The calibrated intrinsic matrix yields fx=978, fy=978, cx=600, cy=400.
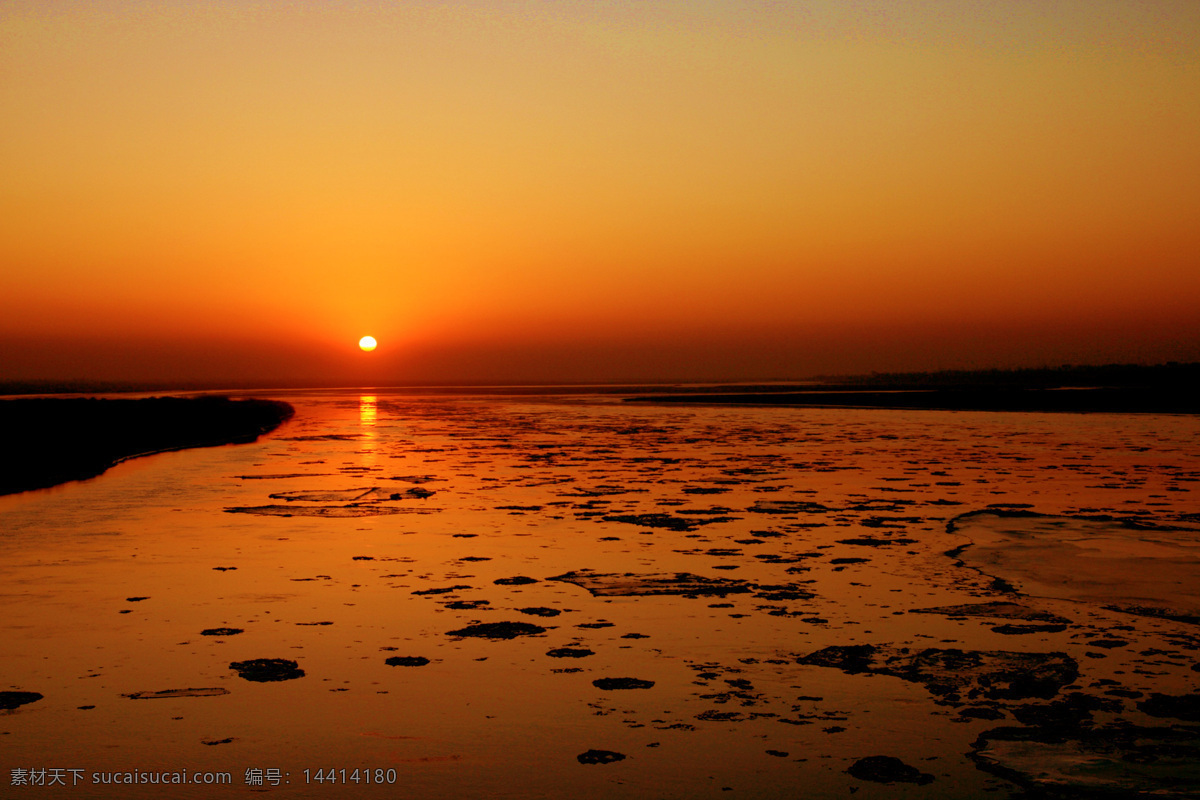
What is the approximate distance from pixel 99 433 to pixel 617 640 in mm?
24948

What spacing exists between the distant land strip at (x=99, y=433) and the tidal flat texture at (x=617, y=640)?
4.98 m

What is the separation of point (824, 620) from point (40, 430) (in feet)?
85.9

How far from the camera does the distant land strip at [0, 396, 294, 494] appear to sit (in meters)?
18.2

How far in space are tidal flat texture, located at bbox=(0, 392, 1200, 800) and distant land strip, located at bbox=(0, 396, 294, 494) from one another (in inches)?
196

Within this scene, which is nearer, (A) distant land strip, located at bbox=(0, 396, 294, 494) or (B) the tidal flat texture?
(B) the tidal flat texture

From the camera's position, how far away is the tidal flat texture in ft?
14.2

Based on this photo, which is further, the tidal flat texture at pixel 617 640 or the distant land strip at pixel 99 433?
the distant land strip at pixel 99 433

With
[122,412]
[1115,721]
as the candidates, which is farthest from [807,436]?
[122,412]

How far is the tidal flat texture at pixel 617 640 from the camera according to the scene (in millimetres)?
4316

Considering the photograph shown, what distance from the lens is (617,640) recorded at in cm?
627

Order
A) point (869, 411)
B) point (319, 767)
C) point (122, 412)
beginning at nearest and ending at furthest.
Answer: point (319, 767) < point (122, 412) < point (869, 411)

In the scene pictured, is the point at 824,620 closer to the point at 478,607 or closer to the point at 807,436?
the point at 478,607

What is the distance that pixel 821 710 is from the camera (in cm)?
492

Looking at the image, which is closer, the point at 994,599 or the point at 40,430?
the point at 994,599
